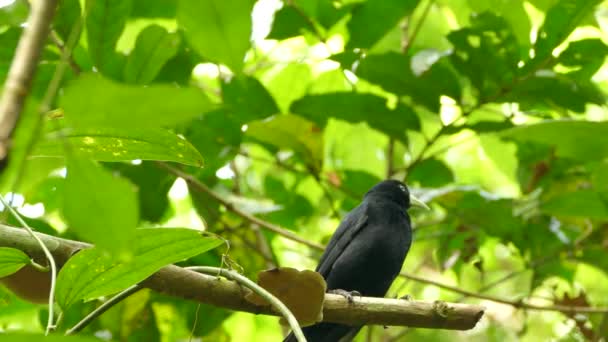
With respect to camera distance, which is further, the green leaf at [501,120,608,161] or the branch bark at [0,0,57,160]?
the green leaf at [501,120,608,161]

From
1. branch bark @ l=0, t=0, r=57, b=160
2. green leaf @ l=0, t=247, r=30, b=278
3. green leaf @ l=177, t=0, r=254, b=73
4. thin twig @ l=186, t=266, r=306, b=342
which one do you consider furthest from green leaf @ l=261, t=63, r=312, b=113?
branch bark @ l=0, t=0, r=57, b=160

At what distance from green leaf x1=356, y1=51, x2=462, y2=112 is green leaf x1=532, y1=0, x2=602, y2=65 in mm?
428

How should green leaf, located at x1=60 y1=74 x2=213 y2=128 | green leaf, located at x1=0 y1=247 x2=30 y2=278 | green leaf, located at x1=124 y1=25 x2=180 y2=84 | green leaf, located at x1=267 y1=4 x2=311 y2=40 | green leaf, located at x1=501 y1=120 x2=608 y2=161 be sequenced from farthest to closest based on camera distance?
green leaf, located at x1=267 y1=4 x2=311 y2=40 < green leaf, located at x1=124 y1=25 x2=180 y2=84 < green leaf, located at x1=501 y1=120 x2=608 y2=161 < green leaf, located at x1=0 y1=247 x2=30 y2=278 < green leaf, located at x1=60 y1=74 x2=213 y2=128

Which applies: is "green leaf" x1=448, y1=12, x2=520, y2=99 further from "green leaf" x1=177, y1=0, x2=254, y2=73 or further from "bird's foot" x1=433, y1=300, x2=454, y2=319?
"green leaf" x1=177, y1=0, x2=254, y2=73

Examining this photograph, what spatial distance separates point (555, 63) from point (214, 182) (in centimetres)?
156

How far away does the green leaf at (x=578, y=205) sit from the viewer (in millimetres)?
3492

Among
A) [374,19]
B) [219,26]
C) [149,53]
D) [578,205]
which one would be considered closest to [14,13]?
[149,53]

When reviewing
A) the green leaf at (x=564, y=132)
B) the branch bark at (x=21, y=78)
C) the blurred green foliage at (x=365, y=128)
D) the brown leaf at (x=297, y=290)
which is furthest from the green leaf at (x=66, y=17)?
the branch bark at (x=21, y=78)

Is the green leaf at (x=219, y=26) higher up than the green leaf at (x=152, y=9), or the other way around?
the green leaf at (x=219, y=26)

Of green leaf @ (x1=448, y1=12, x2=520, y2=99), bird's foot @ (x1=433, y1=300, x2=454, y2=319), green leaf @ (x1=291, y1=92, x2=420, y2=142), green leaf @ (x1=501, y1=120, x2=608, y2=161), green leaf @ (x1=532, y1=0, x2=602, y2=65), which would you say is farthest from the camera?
green leaf @ (x1=291, y1=92, x2=420, y2=142)

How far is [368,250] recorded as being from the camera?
3.97 metres

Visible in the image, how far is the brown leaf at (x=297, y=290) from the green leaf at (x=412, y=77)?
1.48 meters

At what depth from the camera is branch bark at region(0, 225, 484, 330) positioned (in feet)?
6.09

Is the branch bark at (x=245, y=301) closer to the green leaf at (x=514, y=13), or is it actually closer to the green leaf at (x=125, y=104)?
the green leaf at (x=125, y=104)
